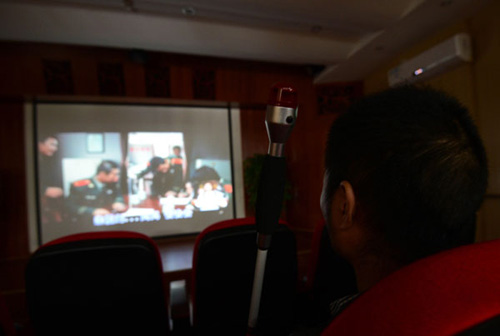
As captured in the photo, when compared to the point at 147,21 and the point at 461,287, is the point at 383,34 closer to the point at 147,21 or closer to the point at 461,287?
the point at 147,21

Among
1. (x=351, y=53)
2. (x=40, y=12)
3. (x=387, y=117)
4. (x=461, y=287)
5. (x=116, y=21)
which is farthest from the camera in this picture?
(x=351, y=53)

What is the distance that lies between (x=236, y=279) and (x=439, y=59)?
2.68 m

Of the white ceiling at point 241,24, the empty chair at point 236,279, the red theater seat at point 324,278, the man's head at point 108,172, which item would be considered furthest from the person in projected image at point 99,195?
the red theater seat at point 324,278

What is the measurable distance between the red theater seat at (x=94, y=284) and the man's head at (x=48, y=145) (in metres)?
2.47

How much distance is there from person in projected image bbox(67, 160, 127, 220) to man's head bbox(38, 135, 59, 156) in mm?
430

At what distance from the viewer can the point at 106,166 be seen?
9.88 feet

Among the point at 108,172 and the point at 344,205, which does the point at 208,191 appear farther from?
the point at 344,205

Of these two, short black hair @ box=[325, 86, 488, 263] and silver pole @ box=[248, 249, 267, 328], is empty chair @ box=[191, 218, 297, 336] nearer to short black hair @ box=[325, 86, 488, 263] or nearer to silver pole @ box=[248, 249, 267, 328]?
silver pole @ box=[248, 249, 267, 328]

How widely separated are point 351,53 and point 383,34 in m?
0.42

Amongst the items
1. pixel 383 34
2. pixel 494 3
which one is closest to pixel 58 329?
pixel 383 34

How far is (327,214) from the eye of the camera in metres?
0.54

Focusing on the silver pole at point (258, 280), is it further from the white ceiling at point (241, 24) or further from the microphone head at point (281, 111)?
the white ceiling at point (241, 24)

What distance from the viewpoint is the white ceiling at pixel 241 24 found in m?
2.08

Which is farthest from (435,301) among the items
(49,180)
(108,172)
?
(49,180)
